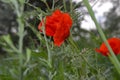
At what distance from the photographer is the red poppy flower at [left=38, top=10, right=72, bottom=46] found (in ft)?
4.15

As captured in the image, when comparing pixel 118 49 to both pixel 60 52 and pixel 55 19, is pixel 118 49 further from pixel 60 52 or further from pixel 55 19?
pixel 55 19

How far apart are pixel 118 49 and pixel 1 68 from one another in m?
0.74

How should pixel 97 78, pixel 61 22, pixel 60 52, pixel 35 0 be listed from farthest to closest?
pixel 35 0, pixel 60 52, pixel 97 78, pixel 61 22

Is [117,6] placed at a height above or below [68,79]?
above

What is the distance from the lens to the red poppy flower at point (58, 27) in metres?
1.26

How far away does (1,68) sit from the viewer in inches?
80.0

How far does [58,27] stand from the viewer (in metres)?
1.26

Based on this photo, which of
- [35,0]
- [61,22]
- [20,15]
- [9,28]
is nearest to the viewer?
[20,15]

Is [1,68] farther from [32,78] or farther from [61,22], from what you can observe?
[61,22]

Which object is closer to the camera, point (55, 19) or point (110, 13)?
point (55, 19)

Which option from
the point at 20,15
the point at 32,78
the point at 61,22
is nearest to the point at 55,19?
the point at 61,22

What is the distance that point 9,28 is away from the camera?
10.0 meters

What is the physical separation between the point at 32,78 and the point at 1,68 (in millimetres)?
335

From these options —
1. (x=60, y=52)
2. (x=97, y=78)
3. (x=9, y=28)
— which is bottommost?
(x=97, y=78)
